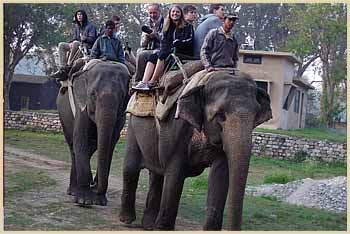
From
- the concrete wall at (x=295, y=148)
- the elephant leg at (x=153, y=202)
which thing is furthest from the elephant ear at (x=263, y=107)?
the concrete wall at (x=295, y=148)

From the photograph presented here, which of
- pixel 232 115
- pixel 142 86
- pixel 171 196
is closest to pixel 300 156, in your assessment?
pixel 142 86

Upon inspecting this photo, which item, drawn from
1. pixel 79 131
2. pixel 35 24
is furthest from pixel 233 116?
pixel 35 24

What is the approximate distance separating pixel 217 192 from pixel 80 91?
11.1 feet

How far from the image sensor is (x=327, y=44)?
30516mm

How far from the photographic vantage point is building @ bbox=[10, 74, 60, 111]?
111ft

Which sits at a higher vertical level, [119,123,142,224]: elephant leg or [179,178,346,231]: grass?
[119,123,142,224]: elephant leg

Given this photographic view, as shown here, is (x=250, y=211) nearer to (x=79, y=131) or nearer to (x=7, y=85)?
(x=79, y=131)

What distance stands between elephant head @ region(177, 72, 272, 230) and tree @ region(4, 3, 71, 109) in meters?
20.9

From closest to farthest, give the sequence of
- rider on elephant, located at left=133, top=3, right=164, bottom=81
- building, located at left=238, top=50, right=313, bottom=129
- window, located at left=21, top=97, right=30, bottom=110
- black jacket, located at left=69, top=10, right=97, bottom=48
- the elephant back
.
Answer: rider on elephant, located at left=133, top=3, right=164, bottom=81
the elephant back
black jacket, located at left=69, top=10, right=97, bottom=48
building, located at left=238, top=50, right=313, bottom=129
window, located at left=21, top=97, right=30, bottom=110

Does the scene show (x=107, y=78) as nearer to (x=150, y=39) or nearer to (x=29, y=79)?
(x=150, y=39)

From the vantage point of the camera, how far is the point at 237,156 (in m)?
5.28

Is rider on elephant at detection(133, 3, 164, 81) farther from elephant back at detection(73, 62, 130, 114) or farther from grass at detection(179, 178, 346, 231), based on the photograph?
grass at detection(179, 178, 346, 231)

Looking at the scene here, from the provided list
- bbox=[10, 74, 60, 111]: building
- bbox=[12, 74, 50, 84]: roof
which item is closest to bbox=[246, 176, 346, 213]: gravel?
bbox=[10, 74, 60, 111]: building

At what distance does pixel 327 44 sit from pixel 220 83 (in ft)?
84.6
